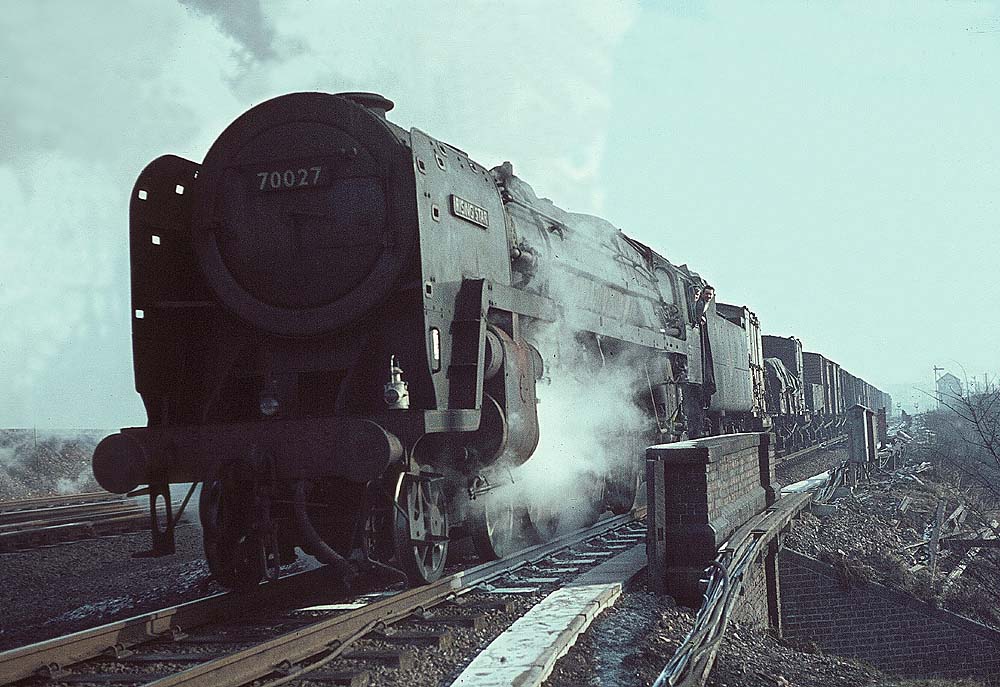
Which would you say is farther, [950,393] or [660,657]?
[950,393]

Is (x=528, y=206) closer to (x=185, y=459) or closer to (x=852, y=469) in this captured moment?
(x=185, y=459)

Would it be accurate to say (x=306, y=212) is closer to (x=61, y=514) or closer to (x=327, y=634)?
(x=327, y=634)

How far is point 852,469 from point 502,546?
13.3 m

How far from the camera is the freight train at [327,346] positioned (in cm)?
634

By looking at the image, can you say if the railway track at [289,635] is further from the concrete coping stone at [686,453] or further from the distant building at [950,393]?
the distant building at [950,393]

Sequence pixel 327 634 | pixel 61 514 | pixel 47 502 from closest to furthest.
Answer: pixel 327 634 → pixel 61 514 → pixel 47 502

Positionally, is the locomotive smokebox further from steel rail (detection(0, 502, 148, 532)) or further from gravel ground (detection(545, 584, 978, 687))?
steel rail (detection(0, 502, 148, 532))

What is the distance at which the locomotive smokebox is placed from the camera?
6.66 metres

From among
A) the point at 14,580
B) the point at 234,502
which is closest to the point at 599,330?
the point at 234,502

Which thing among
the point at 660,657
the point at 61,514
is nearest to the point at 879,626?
the point at 660,657

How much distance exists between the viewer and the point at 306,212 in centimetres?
685

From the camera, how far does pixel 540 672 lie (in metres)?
4.78

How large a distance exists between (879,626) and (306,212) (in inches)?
332

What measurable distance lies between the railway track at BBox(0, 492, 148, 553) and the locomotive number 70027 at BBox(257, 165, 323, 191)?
6166 millimetres
